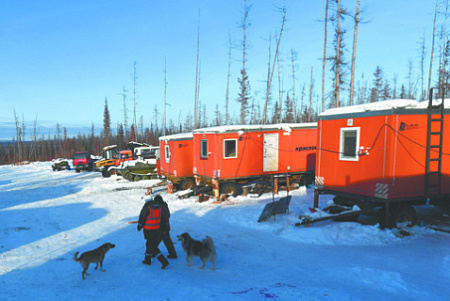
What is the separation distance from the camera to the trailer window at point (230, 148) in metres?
12.2

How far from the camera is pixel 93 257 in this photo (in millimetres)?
5098

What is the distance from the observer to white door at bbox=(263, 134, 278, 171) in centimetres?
1291

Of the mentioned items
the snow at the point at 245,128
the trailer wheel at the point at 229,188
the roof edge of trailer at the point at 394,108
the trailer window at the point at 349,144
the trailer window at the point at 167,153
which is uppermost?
the roof edge of trailer at the point at 394,108

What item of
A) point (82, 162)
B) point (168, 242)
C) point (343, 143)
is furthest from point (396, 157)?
point (82, 162)

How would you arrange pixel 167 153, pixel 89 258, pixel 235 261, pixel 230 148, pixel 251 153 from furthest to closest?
1. pixel 167 153
2. pixel 251 153
3. pixel 230 148
4. pixel 235 261
5. pixel 89 258

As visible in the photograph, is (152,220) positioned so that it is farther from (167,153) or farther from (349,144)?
(167,153)

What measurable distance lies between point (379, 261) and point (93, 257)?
5709mm

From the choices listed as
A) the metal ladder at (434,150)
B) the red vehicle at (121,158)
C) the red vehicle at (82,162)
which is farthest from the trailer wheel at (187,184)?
the red vehicle at (82,162)

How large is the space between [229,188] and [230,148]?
1.87 metres

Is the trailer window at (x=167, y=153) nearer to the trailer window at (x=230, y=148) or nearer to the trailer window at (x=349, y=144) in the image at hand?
the trailer window at (x=230, y=148)

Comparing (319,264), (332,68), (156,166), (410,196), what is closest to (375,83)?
(332,68)

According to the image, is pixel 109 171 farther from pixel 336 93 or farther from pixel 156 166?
pixel 336 93

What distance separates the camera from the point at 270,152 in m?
13.0

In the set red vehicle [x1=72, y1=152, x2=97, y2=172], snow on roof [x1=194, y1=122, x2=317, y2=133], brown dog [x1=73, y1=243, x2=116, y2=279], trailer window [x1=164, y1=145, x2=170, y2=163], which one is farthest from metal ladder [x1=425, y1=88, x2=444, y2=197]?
red vehicle [x1=72, y1=152, x2=97, y2=172]
